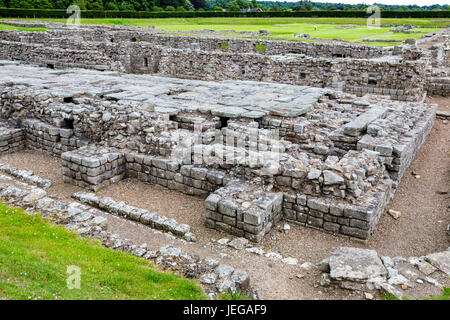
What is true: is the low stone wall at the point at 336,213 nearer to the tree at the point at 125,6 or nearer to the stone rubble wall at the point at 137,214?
the stone rubble wall at the point at 137,214

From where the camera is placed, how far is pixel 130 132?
361 inches

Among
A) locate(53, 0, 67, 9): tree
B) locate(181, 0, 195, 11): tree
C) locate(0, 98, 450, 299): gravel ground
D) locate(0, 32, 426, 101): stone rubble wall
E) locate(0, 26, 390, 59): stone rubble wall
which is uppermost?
locate(181, 0, 195, 11): tree

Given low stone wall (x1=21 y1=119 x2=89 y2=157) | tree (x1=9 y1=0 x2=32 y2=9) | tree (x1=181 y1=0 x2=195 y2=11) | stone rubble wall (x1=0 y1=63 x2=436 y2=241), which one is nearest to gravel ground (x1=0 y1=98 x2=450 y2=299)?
stone rubble wall (x1=0 y1=63 x2=436 y2=241)

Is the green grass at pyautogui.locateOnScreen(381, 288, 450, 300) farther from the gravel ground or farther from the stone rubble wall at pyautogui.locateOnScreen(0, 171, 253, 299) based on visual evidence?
the stone rubble wall at pyautogui.locateOnScreen(0, 171, 253, 299)

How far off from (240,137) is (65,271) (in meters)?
5.13

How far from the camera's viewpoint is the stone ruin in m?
7.05

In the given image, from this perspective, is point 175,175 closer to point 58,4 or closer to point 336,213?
point 336,213

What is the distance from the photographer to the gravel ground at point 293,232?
5.61 metres

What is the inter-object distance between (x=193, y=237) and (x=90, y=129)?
4.72 m

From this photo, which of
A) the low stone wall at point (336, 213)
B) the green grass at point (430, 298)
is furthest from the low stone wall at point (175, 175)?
the green grass at point (430, 298)

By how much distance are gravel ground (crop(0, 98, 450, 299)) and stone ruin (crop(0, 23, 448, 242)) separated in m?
0.25

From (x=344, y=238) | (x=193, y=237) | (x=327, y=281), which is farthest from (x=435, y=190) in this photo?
(x=193, y=237)

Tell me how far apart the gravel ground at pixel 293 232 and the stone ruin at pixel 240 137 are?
0.82 feet

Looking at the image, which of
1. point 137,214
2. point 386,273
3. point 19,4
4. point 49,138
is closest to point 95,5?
point 19,4
